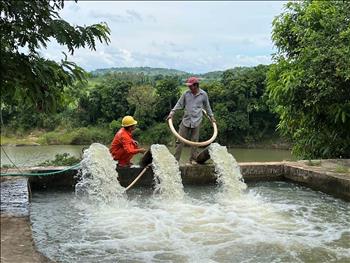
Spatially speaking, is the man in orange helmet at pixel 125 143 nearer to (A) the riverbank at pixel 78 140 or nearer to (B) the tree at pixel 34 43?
(B) the tree at pixel 34 43

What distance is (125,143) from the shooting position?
823 cm

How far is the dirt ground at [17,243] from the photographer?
377 centimetres

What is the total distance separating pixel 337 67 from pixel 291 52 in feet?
9.16

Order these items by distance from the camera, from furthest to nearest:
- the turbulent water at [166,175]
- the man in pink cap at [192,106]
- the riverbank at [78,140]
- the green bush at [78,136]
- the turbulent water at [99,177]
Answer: the green bush at [78,136] < the riverbank at [78,140] < the man in pink cap at [192,106] < the turbulent water at [166,175] < the turbulent water at [99,177]

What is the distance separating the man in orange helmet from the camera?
824 cm

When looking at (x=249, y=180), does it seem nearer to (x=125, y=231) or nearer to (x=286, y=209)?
(x=286, y=209)

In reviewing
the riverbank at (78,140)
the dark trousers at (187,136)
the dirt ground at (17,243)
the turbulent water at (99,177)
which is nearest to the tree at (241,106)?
the riverbank at (78,140)

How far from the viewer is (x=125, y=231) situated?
6004mm

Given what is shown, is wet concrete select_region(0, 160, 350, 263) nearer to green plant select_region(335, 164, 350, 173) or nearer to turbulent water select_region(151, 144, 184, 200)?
green plant select_region(335, 164, 350, 173)

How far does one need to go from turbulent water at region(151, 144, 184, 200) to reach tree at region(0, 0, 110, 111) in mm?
5010

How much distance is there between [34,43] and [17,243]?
1953 millimetres

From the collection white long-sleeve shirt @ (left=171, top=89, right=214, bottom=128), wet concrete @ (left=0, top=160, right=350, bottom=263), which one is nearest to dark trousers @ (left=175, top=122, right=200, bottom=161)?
white long-sleeve shirt @ (left=171, top=89, right=214, bottom=128)

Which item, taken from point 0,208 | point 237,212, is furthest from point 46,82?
point 237,212

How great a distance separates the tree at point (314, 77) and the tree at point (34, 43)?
6.59 metres
